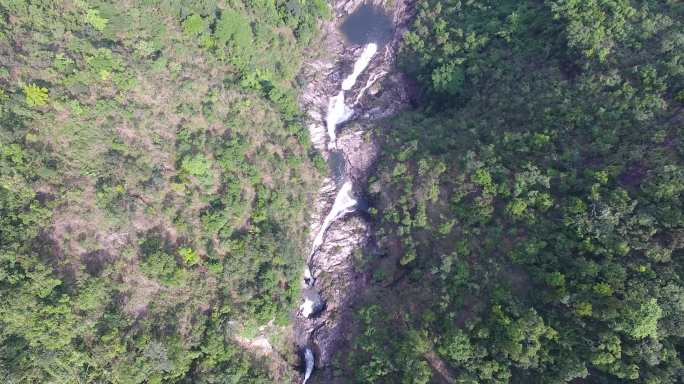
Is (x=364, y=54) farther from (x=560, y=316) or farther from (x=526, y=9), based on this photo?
(x=560, y=316)

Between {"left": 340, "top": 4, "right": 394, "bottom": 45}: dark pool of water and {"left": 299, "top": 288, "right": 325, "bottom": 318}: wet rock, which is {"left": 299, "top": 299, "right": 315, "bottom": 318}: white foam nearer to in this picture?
{"left": 299, "top": 288, "right": 325, "bottom": 318}: wet rock

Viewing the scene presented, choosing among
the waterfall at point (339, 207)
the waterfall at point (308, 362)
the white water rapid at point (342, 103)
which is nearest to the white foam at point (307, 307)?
the waterfall at point (308, 362)

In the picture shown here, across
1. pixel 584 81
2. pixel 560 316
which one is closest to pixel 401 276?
pixel 560 316

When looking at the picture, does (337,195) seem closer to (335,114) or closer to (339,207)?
(339,207)

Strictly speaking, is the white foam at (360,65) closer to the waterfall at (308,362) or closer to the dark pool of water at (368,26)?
the dark pool of water at (368,26)

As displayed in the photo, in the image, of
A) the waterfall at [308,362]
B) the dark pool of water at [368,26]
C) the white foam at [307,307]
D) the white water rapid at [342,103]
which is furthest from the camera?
the dark pool of water at [368,26]

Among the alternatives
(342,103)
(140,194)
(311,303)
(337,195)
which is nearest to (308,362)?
(311,303)

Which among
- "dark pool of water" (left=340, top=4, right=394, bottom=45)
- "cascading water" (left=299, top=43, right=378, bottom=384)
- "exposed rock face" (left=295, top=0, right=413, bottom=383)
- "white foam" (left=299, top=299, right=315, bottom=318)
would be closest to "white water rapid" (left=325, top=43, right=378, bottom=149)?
"cascading water" (left=299, top=43, right=378, bottom=384)
